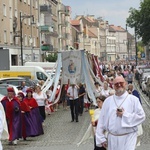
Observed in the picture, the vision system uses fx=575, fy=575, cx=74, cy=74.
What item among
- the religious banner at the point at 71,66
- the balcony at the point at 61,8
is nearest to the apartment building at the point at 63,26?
the balcony at the point at 61,8

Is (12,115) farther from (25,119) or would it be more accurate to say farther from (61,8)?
(61,8)

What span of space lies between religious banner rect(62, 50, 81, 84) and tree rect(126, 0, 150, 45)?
46.3 meters

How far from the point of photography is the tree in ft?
239

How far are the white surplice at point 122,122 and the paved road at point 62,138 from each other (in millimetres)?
5815

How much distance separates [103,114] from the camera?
8516 mm

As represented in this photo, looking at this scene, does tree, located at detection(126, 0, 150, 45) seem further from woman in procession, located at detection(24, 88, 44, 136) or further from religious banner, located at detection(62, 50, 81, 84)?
woman in procession, located at detection(24, 88, 44, 136)

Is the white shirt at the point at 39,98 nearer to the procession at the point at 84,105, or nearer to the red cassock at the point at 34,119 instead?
the procession at the point at 84,105

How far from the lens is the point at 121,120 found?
27.1ft

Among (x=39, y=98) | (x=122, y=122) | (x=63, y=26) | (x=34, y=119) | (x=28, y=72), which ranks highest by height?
(x=63, y=26)

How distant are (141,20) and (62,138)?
189 ft

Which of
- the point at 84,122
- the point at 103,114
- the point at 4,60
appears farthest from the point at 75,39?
the point at 103,114

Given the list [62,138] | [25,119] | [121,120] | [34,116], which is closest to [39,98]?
[34,116]

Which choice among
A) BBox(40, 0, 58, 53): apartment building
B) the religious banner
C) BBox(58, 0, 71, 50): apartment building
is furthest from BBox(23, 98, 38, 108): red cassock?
BBox(58, 0, 71, 50): apartment building

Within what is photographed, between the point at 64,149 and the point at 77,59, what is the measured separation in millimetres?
12844
